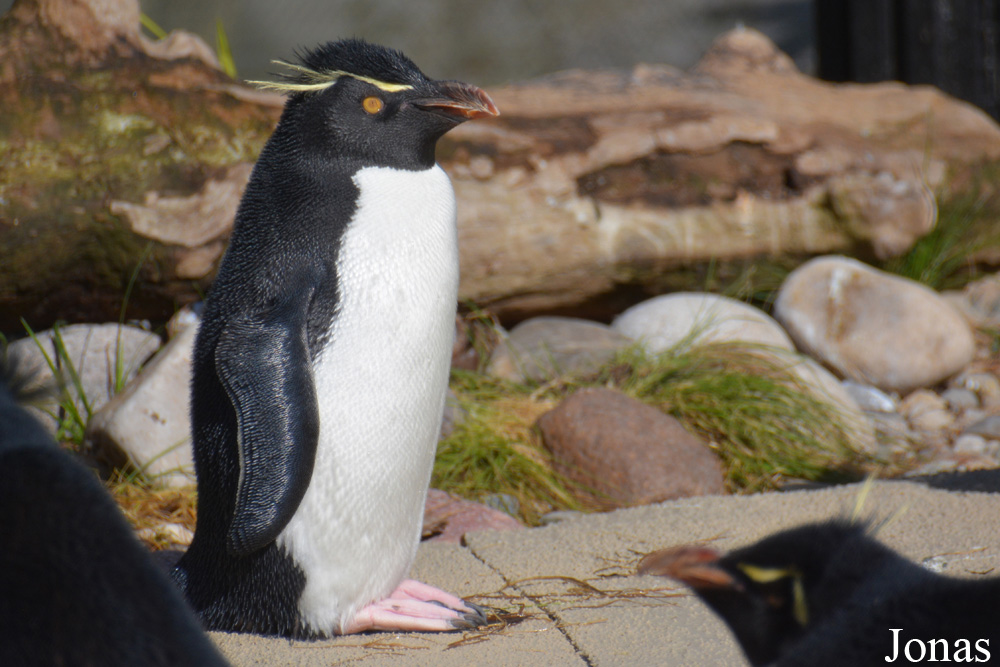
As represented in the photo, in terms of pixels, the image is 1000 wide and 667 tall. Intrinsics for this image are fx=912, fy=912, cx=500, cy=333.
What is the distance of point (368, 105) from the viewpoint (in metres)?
2.24

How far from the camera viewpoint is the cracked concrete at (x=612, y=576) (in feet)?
6.33

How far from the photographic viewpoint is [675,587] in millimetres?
2287

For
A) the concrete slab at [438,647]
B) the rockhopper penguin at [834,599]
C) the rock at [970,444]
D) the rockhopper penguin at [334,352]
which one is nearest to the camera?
the rockhopper penguin at [834,599]

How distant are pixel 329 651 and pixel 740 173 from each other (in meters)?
3.61

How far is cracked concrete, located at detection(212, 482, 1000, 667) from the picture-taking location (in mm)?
1931

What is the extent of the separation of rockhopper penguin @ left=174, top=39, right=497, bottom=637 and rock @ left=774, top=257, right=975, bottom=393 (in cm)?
284

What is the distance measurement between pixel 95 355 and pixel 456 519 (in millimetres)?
1743

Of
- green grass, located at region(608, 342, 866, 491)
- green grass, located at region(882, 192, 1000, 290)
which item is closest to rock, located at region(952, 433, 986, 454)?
green grass, located at region(608, 342, 866, 491)

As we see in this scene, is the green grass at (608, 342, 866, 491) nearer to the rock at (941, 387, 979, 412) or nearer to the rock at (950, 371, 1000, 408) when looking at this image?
the rock at (941, 387, 979, 412)

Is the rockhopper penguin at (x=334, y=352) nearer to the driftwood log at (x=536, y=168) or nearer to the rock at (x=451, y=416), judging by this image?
the rock at (x=451, y=416)

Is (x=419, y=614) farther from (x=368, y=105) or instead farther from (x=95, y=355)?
(x=95, y=355)

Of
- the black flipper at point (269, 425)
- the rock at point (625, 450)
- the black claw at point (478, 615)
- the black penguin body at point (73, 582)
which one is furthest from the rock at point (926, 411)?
the black penguin body at point (73, 582)

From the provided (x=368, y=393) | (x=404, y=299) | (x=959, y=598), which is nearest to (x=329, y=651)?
(x=368, y=393)

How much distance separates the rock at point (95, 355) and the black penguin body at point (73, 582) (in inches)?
103
